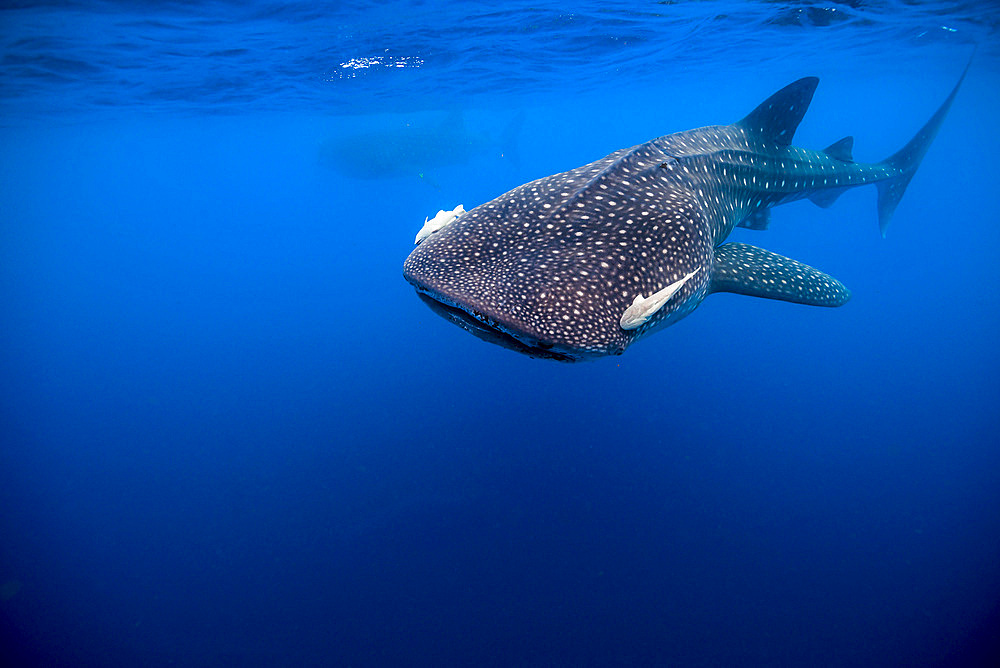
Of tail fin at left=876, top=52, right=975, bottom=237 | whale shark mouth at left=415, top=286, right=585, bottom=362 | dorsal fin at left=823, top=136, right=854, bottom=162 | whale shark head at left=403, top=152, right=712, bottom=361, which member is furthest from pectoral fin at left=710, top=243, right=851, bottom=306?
tail fin at left=876, top=52, right=975, bottom=237

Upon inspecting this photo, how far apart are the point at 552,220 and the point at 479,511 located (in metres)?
5.49

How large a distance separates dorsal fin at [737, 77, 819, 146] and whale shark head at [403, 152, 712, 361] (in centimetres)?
343

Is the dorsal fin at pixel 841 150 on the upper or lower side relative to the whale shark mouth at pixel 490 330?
upper

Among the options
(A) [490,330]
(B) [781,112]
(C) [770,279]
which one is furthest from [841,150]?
(A) [490,330]

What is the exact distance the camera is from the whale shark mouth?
2510 millimetres

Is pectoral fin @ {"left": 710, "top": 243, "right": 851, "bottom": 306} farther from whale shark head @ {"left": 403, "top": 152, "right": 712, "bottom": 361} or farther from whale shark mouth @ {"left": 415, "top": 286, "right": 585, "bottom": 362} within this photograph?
whale shark mouth @ {"left": 415, "top": 286, "right": 585, "bottom": 362}

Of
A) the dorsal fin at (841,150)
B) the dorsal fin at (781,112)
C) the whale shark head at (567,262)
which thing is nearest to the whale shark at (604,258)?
the whale shark head at (567,262)

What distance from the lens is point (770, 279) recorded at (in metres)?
4.41

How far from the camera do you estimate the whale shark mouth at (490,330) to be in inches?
98.8

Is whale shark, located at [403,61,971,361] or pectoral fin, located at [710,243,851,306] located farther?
pectoral fin, located at [710,243,851,306]

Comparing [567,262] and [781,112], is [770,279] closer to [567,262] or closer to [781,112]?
[567,262]

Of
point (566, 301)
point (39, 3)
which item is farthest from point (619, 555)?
point (39, 3)

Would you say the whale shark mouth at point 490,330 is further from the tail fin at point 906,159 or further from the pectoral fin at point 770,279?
the tail fin at point 906,159

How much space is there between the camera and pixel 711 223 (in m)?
4.30
